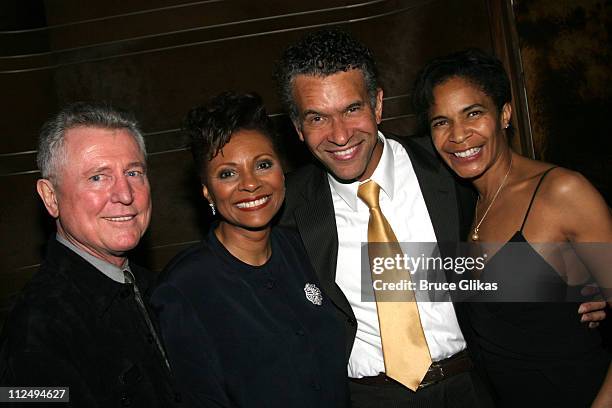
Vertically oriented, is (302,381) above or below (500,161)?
below

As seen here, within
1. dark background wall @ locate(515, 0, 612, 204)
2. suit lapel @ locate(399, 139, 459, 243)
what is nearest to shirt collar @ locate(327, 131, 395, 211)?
suit lapel @ locate(399, 139, 459, 243)

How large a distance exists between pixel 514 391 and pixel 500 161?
89 centimetres

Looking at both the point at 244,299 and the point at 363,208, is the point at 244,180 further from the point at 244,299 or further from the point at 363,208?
the point at 363,208

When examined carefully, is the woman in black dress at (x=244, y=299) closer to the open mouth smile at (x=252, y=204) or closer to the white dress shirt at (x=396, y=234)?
the open mouth smile at (x=252, y=204)

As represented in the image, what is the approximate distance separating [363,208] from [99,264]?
109cm

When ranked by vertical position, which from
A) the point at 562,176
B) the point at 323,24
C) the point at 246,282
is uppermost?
the point at 323,24

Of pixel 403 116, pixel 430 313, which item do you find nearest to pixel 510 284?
pixel 430 313

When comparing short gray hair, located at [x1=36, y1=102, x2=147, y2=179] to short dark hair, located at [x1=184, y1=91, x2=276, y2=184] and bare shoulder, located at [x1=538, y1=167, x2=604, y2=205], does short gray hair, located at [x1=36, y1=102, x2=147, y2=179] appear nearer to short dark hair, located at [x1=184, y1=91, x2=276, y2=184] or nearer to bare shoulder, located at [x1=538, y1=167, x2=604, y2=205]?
short dark hair, located at [x1=184, y1=91, x2=276, y2=184]

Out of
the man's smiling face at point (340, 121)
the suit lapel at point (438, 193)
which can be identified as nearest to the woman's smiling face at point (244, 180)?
the man's smiling face at point (340, 121)

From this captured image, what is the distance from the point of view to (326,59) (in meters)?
2.32

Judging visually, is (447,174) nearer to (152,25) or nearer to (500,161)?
(500,161)

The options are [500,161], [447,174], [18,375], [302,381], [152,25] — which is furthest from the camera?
[152,25]

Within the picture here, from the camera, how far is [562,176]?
6.31ft

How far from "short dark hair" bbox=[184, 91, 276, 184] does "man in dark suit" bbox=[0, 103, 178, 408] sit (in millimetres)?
245
